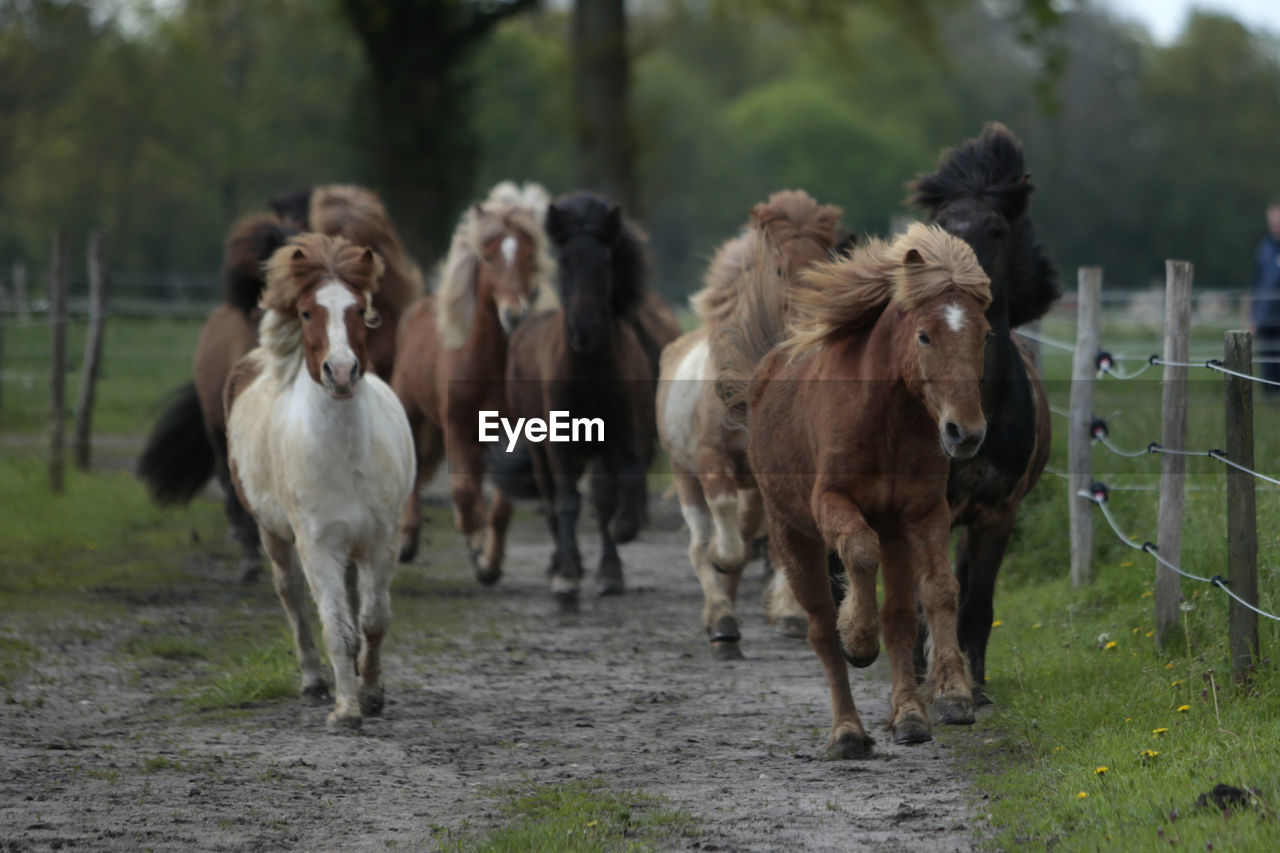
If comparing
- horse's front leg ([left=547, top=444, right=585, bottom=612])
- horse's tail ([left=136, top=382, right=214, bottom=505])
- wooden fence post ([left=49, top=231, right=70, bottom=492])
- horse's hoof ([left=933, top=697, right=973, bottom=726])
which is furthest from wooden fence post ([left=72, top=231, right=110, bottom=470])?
horse's hoof ([left=933, top=697, right=973, bottom=726])

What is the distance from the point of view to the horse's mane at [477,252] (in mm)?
10383

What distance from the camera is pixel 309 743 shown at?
19.7ft

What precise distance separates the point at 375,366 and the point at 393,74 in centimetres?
1036

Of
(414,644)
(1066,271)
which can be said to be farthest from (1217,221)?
(414,644)

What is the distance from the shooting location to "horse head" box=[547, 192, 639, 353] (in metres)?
9.23

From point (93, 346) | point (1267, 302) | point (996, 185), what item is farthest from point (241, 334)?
point (1267, 302)

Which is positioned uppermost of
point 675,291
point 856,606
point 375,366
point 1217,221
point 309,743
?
point 1217,221

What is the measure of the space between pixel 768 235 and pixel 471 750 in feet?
10.3

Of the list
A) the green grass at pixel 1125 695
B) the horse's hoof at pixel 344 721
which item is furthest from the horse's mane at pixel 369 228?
the green grass at pixel 1125 695

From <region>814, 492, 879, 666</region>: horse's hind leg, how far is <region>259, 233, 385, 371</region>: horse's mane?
2.44 meters

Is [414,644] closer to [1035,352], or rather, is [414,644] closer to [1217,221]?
[1035,352]

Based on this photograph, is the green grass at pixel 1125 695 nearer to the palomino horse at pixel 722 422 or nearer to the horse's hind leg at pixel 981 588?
the horse's hind leg at pixel 981 588

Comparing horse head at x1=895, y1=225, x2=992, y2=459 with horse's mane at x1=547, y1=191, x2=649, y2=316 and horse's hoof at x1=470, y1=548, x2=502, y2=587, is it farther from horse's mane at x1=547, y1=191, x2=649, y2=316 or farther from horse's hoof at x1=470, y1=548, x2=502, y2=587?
horse's hoof at x1=470, y1=548, x2=502, y2=587

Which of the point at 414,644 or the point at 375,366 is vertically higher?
the point at 375,366
